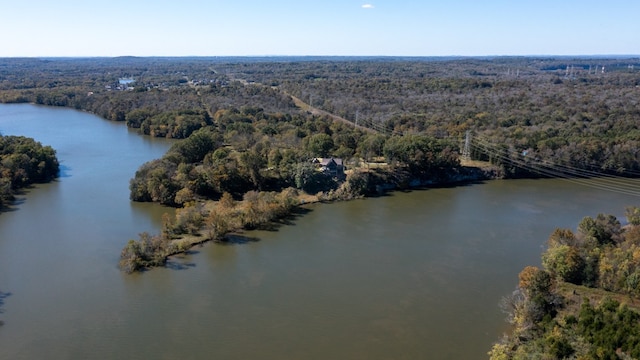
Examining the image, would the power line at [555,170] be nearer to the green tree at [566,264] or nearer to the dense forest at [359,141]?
the dense forest at [359,141]

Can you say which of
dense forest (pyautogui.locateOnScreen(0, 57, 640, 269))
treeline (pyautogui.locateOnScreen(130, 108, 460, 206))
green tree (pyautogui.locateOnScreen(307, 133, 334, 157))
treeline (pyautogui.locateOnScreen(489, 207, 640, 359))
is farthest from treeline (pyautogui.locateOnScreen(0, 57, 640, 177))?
treeline (pyautogui.locateOnScreen(489, 207, 640, 359))

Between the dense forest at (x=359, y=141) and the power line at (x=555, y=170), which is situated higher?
the dense forest at (x=359, y=141)

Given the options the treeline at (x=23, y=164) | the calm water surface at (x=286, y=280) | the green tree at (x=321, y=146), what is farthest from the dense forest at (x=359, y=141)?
the treeline at (x=23, y=164)

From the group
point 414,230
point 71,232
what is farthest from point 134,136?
point 414,230

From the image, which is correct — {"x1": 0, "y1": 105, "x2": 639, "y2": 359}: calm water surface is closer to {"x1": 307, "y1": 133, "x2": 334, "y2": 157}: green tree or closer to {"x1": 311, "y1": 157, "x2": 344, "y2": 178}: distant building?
{"x1": 311, "y1": 157, "x2": 344, "y2": 178}: distant building

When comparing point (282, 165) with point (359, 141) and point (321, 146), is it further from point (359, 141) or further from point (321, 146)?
point (359, 141)
